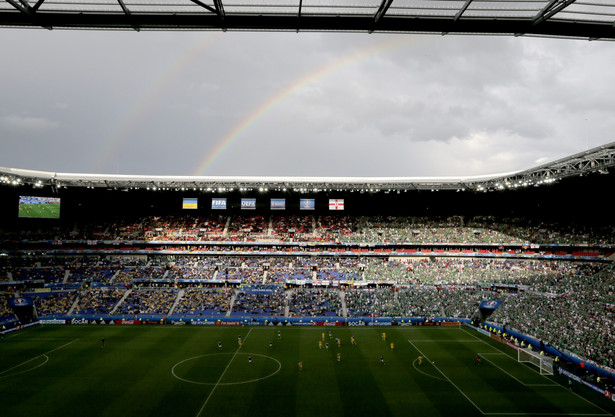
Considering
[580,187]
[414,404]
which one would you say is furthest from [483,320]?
[414,404]

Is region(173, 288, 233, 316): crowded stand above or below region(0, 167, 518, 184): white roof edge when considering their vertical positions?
below

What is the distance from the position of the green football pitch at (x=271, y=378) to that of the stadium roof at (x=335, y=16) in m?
25.2

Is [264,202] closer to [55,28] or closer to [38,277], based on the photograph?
[38,277]

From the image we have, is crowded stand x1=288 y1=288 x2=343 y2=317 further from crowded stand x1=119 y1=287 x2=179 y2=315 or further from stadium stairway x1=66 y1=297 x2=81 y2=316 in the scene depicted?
stadium stairway x1=66 y1=297 x2=81 y2=316

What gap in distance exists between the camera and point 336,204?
7656 centimetres

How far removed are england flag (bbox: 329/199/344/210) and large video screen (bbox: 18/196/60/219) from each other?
4856 cm

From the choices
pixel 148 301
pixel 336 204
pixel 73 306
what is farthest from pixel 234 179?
pixel 73 306

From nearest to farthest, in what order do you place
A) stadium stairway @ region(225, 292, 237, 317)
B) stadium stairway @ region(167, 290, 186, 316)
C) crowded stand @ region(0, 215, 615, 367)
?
crowded stand @ region(0, 215, 615, 367), stadium stairway @ region(225, 292, 237, 317), stadium stairway @ region(167, 290, 186, 316)

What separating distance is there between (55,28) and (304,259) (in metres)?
67.2

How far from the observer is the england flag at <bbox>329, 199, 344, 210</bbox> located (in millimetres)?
76225

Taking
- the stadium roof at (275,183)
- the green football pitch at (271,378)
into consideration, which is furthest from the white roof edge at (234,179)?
the green football pitch at (271,378)

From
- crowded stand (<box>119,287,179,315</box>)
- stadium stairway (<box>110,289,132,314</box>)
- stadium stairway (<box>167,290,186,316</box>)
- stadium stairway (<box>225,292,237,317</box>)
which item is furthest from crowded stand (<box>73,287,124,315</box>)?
stadium stairway (<box>225,292,237,317</box>)

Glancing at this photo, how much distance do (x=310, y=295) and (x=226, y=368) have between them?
1080 inches

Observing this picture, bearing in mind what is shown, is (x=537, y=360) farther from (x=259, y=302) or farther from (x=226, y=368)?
(x=259, y=302)
